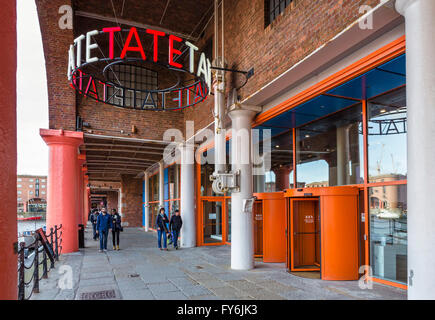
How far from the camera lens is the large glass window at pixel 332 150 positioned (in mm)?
8617

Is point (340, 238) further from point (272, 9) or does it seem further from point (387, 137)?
point (272, 9)

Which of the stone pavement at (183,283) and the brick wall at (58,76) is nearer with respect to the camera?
the stone pavement at (183,283)

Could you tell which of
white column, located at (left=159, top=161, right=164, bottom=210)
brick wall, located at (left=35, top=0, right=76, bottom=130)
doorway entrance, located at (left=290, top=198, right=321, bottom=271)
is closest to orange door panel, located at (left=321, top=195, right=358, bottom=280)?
A: doorway entrance, located at (left=290, top=198, right=321, bottom=271)

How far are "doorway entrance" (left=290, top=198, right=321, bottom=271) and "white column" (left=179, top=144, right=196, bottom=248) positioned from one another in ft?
21.0

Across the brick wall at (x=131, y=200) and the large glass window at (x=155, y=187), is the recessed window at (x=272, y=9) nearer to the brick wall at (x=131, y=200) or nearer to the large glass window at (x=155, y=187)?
the large glass window at (x=155, y=187)

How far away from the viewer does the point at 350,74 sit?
657 centimetres

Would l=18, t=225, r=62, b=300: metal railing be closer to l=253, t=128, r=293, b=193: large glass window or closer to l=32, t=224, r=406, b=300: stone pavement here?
l=32, t=224, r=406, b=300: stone pavement

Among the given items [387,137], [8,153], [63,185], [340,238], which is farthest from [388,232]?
[63,185]

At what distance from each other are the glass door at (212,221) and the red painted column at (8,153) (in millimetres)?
12555

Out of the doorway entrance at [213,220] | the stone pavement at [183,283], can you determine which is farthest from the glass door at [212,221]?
the stone pavement at [183,283]

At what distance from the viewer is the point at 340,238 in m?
7.94

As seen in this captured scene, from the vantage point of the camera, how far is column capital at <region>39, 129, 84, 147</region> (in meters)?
13.1
